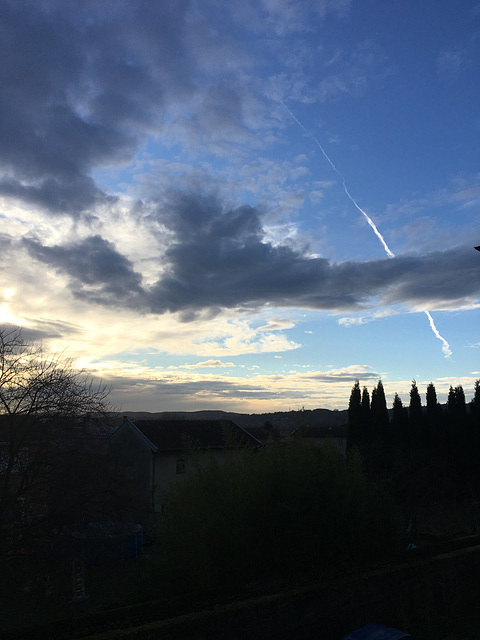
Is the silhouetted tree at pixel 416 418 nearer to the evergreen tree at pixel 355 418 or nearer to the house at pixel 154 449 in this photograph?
the evergreen tree at pixel 355 418

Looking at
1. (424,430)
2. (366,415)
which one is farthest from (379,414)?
(424,430)

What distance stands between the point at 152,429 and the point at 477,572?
1037 inches

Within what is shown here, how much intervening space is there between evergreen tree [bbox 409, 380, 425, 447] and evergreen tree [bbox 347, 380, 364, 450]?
4.80 m

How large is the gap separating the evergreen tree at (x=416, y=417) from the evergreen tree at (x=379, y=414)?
7.62 feet

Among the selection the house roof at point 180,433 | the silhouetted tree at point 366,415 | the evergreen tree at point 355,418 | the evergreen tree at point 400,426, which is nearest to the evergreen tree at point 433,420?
the evergreen tree at point 400,426

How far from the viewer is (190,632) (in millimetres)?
5453

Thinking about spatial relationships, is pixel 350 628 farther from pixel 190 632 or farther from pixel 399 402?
pixel 399 402

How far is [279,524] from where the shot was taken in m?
8.24

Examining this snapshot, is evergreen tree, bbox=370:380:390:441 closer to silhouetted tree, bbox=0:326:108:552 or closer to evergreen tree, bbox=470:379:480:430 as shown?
evergreen tree, bbox=470:379:480:430

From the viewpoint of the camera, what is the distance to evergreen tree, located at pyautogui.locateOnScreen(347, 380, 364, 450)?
44.2 meters

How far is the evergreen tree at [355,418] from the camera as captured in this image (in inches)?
1741

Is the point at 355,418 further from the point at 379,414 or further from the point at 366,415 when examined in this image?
the point at 379,414

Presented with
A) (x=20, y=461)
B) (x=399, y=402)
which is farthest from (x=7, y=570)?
(x=399, y=402)

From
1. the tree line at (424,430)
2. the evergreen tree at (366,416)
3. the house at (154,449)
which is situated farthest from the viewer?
the evergreen tree at (366,416)
